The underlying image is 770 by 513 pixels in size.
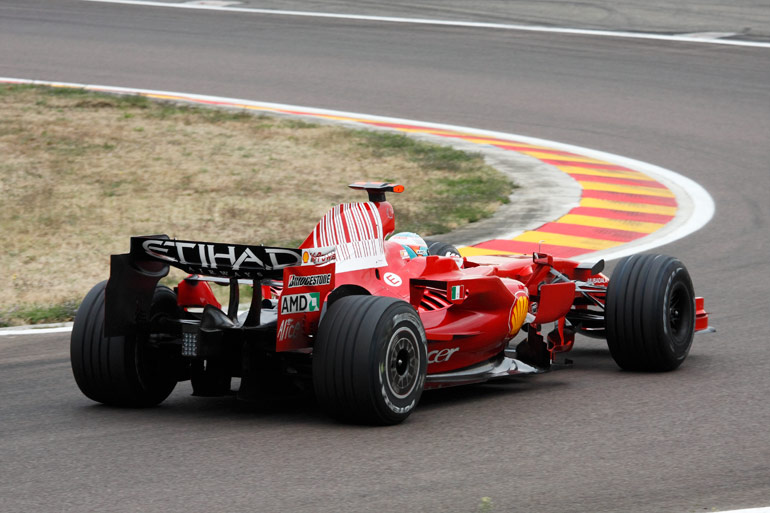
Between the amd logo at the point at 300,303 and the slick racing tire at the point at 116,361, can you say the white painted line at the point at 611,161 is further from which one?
the slick racing tire at the point at 116,361

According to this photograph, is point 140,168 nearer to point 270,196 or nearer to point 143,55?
point 270,196

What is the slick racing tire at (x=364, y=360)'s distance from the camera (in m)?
5.89

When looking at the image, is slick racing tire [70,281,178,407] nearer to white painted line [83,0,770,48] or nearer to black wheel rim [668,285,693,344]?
black wheel rim [668,285,693,344]

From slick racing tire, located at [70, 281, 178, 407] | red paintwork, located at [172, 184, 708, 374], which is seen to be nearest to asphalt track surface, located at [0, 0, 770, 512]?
slick racing tire, located at [70, 281, 178, 407]

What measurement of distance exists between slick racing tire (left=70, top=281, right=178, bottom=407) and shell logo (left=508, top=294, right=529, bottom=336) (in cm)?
196

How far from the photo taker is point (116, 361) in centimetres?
633

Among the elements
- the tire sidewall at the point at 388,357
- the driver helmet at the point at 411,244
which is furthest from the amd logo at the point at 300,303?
the driver helmet at the point at 411,244

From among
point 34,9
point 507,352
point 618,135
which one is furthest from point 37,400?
point 34,9

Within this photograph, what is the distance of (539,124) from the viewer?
18.0 m

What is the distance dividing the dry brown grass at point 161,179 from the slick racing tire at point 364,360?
4092 mm

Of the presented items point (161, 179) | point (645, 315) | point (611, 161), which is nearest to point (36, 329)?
point (645, 315)

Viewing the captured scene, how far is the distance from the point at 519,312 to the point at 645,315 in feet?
2.57

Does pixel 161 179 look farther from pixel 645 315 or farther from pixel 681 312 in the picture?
pixel 645 315

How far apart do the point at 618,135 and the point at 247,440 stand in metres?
12.4
